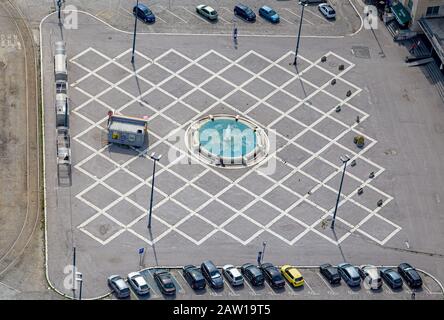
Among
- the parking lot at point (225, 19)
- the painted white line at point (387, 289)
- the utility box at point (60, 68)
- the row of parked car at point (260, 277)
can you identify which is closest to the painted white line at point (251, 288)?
the row of parked car at point (260, 277)

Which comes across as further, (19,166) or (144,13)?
(144,13)

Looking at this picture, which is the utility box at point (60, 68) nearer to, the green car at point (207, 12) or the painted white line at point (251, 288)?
the green car at point (207, 12)

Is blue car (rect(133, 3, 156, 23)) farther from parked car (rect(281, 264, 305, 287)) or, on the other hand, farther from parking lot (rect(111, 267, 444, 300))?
parked car (rect(281, 264, 305, 287))

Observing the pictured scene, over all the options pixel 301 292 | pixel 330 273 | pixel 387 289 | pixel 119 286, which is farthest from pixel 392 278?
pixel 119 286

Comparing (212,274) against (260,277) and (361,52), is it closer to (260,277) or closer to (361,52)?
(260,277)

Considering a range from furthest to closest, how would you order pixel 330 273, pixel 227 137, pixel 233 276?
pixel 227 137 → pixel 330 273 → pixel 233 276

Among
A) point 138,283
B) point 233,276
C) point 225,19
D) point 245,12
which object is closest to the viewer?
point 138,283

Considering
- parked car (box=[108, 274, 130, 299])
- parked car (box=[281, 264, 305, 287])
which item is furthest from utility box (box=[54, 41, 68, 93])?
parked car (box=[281, 264, 305, 287])
